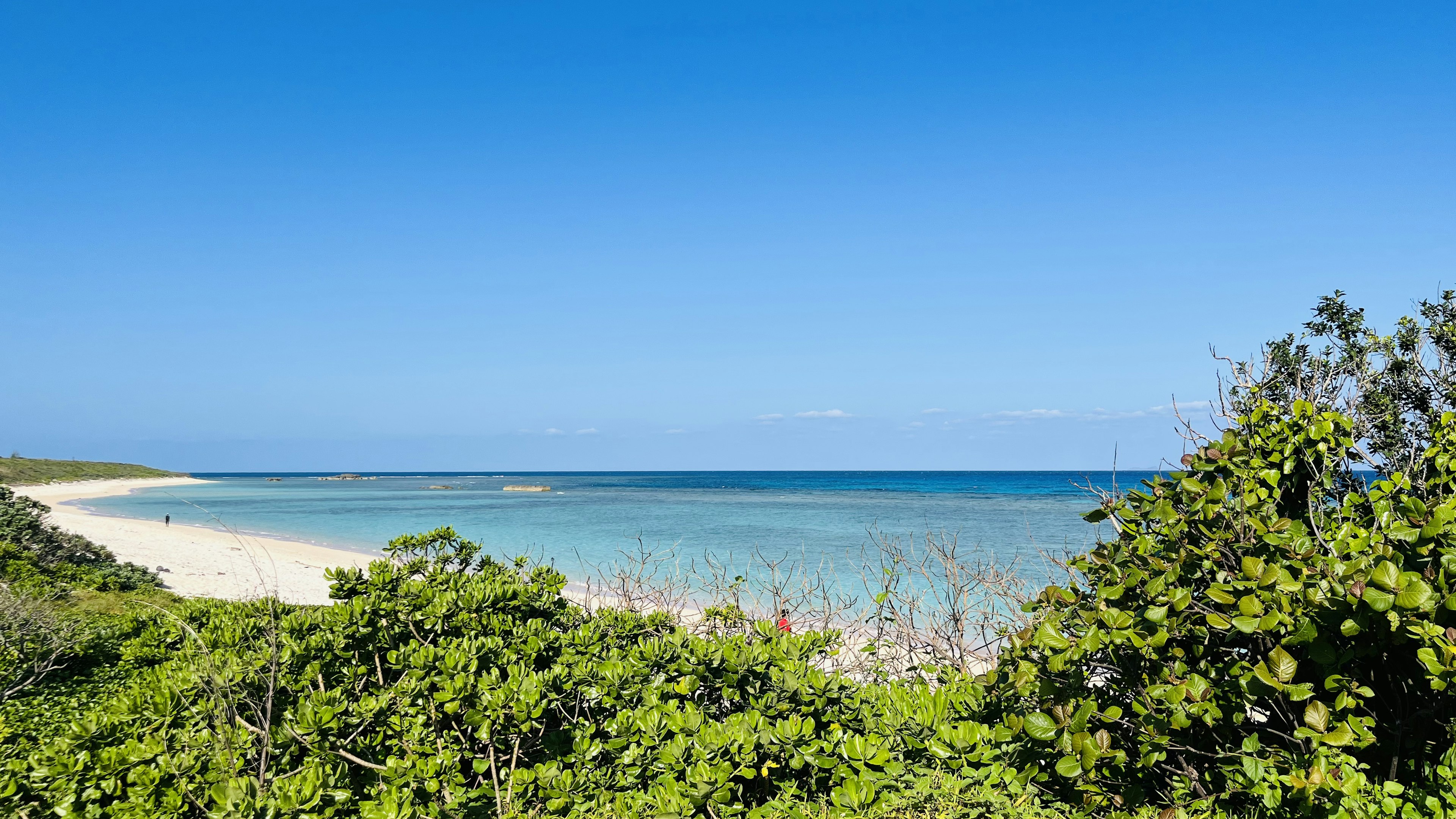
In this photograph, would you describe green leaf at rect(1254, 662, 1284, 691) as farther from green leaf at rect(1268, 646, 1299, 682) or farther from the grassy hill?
the grassy hill

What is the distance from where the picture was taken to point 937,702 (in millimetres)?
3342

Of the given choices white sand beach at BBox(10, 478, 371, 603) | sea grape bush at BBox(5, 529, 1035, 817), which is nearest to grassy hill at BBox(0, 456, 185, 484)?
white sand beach at BBox(10, 478, 371, 603)

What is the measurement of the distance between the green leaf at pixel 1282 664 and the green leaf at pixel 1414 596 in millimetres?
419

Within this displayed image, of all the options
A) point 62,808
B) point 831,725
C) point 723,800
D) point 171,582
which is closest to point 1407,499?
point 831,725

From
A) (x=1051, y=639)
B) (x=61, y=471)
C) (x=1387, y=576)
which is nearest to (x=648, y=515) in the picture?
(x=1051, y=639)

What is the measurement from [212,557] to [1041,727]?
27880 millimetres

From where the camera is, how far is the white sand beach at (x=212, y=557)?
55.9 feet

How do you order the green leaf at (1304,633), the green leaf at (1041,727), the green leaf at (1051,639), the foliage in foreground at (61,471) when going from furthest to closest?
the foliage in foreground at (61,471)
the green leaf at (1041,727)
the green leaf at (1051,639)
the green leaf at (1304,633)

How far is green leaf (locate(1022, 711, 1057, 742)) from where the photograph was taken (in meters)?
3.02

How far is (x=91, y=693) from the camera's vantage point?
4.84 meters

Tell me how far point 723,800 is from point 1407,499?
8.71 feet

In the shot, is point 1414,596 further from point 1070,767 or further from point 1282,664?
point 1070,767

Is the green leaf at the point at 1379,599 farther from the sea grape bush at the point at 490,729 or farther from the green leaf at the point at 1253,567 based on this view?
the sea grape bush at the point at 490,729

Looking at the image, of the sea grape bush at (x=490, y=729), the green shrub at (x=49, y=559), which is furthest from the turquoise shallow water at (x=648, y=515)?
the green shrub at (x=49, y=559)
